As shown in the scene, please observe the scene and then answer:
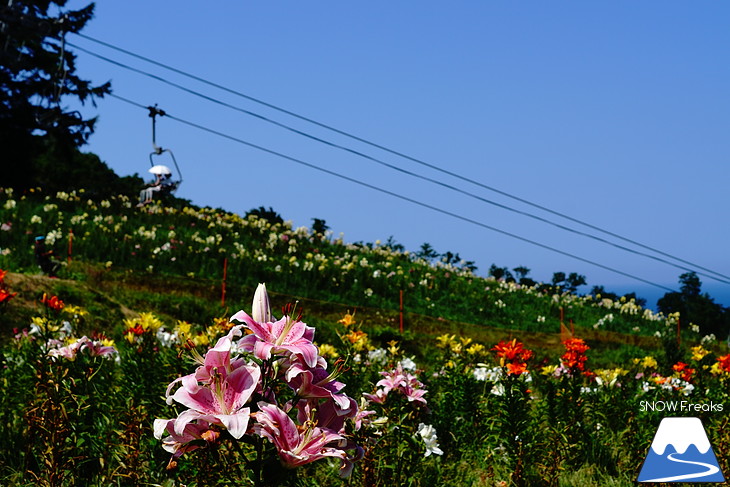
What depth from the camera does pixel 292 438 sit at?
1.43 metres

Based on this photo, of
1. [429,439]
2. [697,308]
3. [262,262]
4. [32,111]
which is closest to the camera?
[429,439]

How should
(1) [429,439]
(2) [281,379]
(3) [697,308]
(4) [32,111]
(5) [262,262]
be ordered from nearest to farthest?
(2) [281,379] → (1) [429,439] → (5) [262,262] → (4) [32,111] → (3) [697,308]

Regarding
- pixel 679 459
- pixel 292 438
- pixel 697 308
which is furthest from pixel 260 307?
pixel 697 308

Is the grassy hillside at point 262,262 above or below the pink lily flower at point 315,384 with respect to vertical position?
above

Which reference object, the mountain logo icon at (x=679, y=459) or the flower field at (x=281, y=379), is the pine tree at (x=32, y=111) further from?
the mountain logo icon at (x=679, y=459)

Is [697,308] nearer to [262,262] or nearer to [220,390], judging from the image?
[262,262]

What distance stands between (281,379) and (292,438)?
0.18 meters

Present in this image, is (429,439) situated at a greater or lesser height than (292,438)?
lesser

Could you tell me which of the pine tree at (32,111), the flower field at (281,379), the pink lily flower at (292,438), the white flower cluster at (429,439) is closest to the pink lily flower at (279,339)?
the flower field at (281,379)

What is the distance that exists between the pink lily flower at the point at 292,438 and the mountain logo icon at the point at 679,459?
105 inches

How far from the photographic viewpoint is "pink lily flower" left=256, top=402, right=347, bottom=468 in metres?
1.40

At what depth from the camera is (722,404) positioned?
4523 mm

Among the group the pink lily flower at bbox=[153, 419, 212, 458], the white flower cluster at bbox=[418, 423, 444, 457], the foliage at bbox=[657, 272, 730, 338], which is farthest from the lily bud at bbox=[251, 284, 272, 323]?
the foliage at bbox=[657, 272, 730, 338]

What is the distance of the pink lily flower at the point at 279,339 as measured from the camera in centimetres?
146
